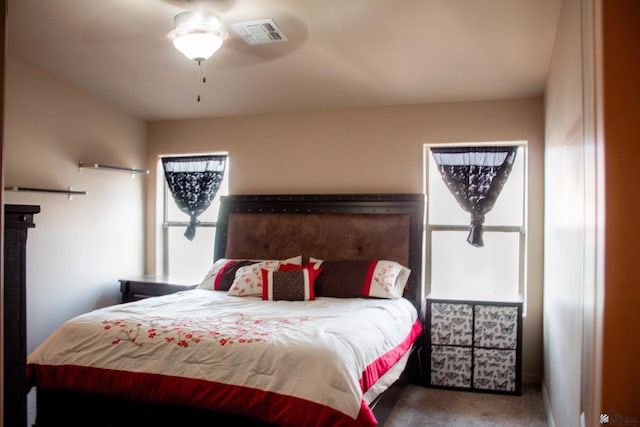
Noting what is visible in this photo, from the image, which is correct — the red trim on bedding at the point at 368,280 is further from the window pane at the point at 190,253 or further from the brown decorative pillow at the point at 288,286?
the window pane at the point at 190,253

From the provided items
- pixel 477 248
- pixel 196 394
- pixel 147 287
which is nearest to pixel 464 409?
pixel 477 248

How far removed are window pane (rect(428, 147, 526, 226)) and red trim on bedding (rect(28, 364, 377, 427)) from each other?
242cm

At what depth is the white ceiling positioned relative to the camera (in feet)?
10.4

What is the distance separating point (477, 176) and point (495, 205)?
0.98ft

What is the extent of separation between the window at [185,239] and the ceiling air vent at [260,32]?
1822 mm

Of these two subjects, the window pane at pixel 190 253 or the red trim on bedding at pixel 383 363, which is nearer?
the red trim on bedding at pixel 383 363

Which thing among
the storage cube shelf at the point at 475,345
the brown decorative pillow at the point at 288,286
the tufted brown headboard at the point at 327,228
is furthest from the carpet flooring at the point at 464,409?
the brown decorative pillow at the point at 288,286

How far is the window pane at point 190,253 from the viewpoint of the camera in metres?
5.30

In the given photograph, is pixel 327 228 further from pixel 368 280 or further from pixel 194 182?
pixel 194 182

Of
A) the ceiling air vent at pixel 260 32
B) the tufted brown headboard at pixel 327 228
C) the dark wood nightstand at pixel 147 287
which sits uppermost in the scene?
the ceiling air vent at pixel 260 32

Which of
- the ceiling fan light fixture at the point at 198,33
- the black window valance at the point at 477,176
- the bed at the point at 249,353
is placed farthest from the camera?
the black window valance at the point at 477,176

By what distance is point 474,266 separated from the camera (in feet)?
14.4

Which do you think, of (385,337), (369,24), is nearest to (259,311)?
(385,337)

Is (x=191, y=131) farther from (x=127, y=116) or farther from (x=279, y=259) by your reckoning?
(x=279, y=259)
